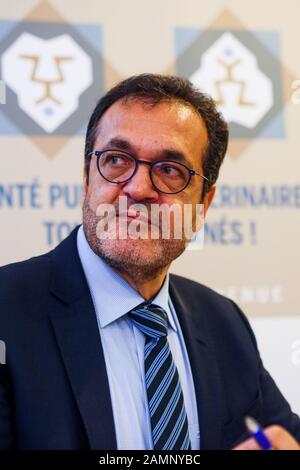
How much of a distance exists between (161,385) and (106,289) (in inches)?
8.5

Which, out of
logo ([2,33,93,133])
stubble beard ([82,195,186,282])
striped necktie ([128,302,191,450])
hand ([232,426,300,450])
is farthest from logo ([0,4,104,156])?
hand ([232,426,300,450])

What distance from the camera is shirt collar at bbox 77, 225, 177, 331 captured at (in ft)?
3.87

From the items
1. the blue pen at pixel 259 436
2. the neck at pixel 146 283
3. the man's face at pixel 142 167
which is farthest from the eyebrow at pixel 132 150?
the blue pen at pixel 259 436

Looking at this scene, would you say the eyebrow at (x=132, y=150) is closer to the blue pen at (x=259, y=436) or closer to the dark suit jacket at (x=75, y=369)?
the dark suit jacket at (x=75, y=369)

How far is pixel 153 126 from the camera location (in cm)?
123

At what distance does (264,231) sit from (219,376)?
2.06ft

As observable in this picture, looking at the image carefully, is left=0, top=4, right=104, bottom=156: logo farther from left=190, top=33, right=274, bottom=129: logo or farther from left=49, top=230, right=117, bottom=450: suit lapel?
left=49, top=230, right=117, bottom=450: suit lapel

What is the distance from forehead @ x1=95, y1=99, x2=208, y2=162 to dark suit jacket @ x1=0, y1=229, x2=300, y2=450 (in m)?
0.25

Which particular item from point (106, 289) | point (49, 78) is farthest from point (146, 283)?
point (49, 78)

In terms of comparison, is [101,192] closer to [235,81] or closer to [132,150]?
[132,150]

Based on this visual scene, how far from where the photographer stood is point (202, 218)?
1430 millimetres

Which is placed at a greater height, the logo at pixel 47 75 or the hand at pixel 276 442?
the logo at pixel 47 75

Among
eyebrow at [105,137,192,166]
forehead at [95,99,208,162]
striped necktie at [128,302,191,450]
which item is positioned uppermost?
forehead at [95,99,208,162]

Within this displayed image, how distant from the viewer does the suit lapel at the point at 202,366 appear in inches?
45.8
